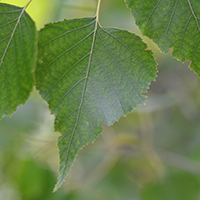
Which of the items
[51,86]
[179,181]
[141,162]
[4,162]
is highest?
[141,162]

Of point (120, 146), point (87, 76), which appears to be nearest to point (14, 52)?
point (87, 76)

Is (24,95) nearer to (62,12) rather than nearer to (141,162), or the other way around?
(62,12)

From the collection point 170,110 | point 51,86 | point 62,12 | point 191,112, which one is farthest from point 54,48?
point 170,110

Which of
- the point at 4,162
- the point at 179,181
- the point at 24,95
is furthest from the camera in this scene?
the point at 4,162

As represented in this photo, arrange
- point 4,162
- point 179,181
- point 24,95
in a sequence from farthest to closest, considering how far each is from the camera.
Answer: point 4,162 < point 179,181 < point 24,95

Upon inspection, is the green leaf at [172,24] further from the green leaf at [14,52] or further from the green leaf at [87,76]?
the green leaf at [14,52]

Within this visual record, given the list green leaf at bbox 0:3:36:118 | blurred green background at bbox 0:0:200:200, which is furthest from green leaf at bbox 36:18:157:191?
blurred green background at bbox 0:0:200:200
